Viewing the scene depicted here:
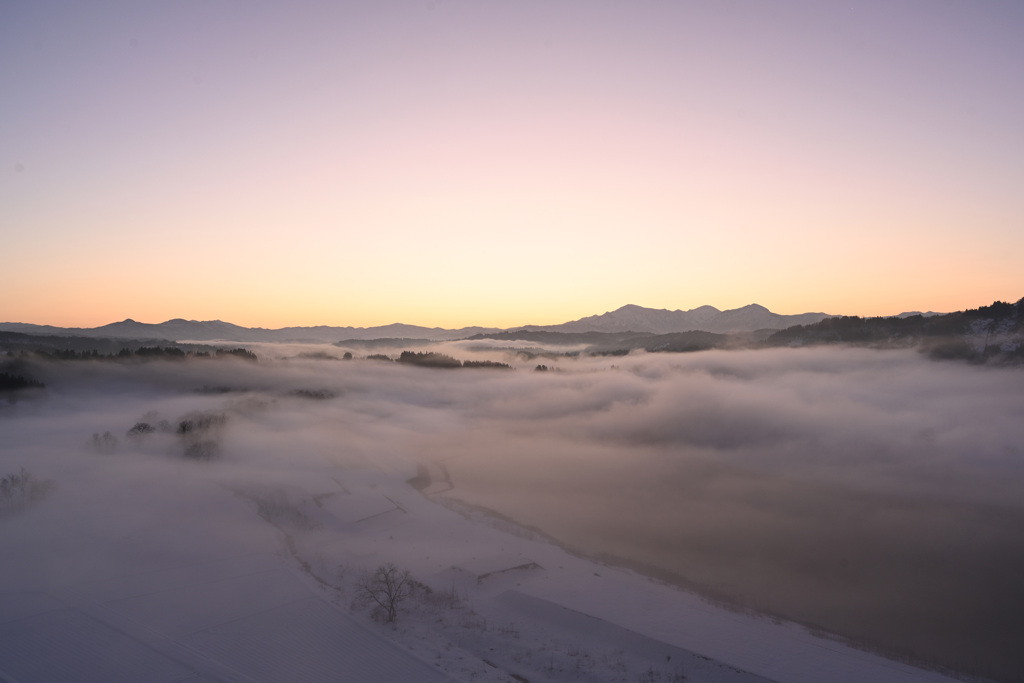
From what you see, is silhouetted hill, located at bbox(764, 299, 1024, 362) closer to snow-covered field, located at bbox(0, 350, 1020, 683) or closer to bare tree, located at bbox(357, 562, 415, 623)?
snow-covered field, located at bbox(0, 350, 1020, 683)

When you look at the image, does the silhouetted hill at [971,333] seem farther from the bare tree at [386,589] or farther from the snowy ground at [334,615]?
the bare tree at [386,589]

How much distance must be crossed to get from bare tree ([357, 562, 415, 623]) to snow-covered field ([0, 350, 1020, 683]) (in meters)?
0.83

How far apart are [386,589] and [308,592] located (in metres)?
7.02

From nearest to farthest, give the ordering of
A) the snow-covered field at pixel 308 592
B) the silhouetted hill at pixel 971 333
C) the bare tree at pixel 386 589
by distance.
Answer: the snow-covered field at pixel 308 592
the bare tree at pixel 386 589
the silhouetted hill at pixel 971 333

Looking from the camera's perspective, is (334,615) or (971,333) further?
(971,333)

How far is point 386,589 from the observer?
44.1m

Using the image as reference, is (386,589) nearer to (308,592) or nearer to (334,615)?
(334,615)

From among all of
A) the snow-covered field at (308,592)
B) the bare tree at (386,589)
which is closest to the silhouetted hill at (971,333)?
the snow-covered field at (308,592)

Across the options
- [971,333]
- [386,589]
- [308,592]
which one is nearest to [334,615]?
[386,589]

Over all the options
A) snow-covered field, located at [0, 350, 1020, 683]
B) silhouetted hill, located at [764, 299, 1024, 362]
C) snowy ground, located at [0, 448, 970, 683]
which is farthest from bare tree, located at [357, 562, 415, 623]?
silhouetted hill, located at [764, 299, 1024, 362]

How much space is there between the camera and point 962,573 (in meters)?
64.4

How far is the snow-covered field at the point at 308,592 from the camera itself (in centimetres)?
3347

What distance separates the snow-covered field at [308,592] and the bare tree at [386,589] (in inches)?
32.8

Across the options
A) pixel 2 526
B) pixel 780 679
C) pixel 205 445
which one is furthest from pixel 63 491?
pixel 780 679
